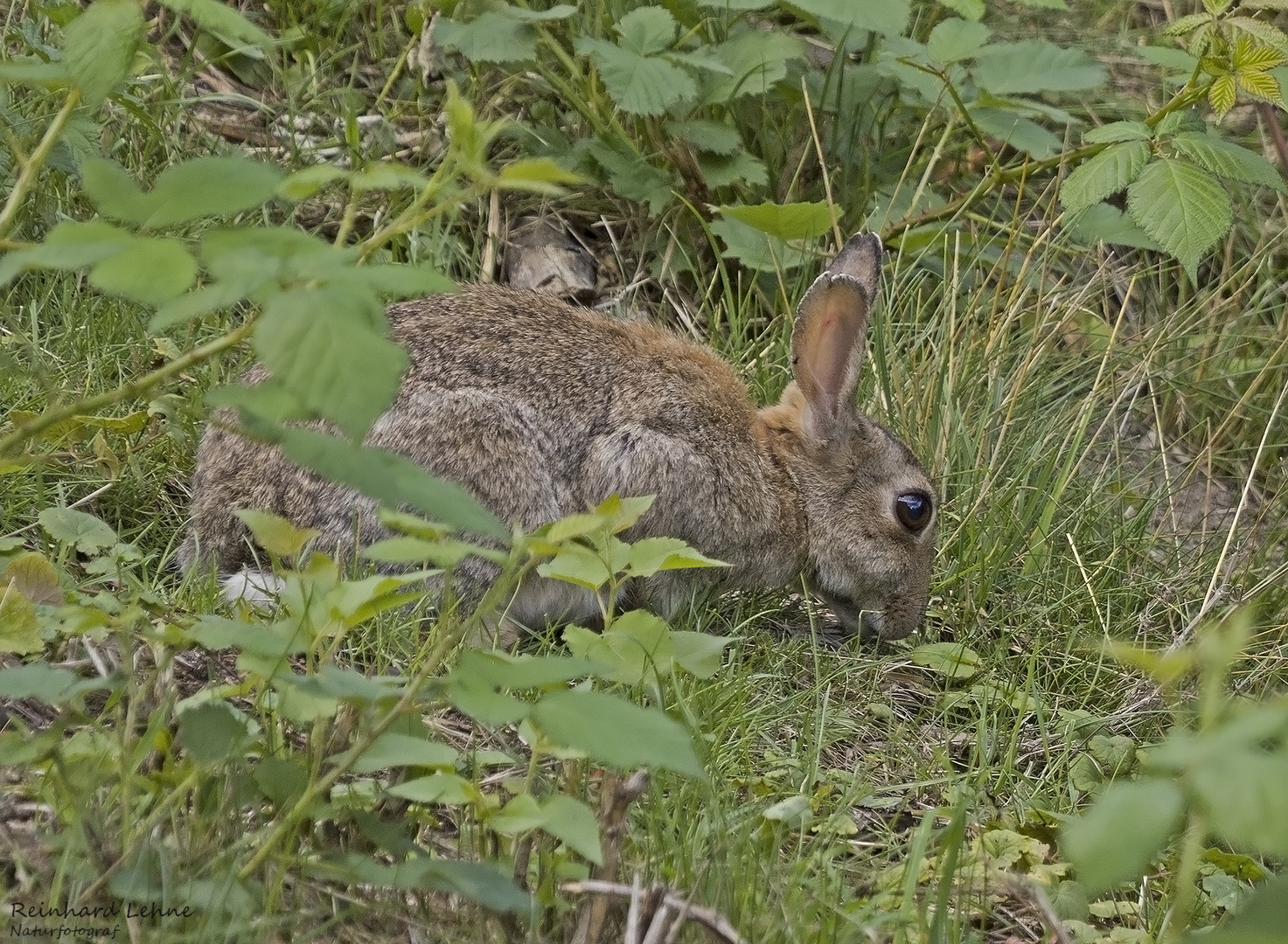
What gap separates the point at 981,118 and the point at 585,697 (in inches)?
183

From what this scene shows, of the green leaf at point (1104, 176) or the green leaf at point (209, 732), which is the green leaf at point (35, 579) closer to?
the green leaf at point (209, 732)

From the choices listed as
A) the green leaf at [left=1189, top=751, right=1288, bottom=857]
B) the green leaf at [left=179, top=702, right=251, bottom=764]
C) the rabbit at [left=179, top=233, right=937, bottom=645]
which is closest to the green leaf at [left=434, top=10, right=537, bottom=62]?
the rabbit at [left=179, top=233, right=937, bottom=645]

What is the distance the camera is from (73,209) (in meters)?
5.68

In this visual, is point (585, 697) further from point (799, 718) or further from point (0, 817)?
point (799, 718)

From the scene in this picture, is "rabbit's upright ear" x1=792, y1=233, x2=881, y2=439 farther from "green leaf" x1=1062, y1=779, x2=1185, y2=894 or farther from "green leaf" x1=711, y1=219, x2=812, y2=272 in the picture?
"green leaf" x1=1062, y1=779, x2=1185, y2=894

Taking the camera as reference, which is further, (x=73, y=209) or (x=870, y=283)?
(x=73, y=209)

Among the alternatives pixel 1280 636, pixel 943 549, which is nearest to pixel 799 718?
pixel 943 549

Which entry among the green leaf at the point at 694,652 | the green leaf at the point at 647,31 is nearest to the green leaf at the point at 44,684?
the green leaf at the point at 694,652

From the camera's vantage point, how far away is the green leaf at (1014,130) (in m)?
6.17

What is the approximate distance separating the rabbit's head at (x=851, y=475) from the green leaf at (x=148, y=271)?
10.6 ft

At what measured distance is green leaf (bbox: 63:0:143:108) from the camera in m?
2.51

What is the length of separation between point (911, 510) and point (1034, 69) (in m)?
1.97

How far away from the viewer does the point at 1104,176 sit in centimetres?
504

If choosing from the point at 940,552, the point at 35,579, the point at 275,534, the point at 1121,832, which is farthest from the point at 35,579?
the point at 940,552
